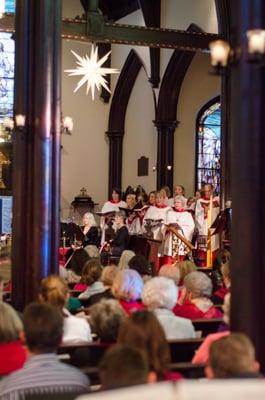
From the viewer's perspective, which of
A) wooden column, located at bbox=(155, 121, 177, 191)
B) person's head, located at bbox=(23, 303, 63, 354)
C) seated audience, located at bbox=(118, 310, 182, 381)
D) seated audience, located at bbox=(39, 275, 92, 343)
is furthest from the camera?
wooden column, located at bbox=(155, 121, 177, 191)

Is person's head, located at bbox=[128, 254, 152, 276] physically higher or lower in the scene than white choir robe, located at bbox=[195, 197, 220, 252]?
lower

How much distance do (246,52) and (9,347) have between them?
8.00 feet

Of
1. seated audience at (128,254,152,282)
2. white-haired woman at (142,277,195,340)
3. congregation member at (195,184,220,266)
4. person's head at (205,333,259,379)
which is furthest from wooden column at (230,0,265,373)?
congregation member at (195,184,220,266)

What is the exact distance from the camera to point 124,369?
2758 mm

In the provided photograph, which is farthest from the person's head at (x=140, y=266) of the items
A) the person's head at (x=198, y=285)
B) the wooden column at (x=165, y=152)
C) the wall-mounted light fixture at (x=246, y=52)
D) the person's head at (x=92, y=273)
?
the wooden column at (x=165, y=152)

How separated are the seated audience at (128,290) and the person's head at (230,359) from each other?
219 cm

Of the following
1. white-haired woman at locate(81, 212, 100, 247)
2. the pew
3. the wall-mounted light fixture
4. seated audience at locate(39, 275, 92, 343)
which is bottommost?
the pew

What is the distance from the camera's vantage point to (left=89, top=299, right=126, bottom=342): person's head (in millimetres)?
4430

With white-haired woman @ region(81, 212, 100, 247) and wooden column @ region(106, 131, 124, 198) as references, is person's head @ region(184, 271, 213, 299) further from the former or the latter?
wooden column @ region(106, 131, 124, 198)

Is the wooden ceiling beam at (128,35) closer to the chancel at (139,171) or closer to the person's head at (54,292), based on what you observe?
the chancel at (139,171)

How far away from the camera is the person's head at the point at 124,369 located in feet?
9.00

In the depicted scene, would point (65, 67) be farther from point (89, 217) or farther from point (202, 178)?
→ point (89, 217)

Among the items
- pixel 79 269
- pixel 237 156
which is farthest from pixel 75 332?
pixel 79 269

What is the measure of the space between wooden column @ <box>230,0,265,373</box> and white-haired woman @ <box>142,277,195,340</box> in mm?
776
